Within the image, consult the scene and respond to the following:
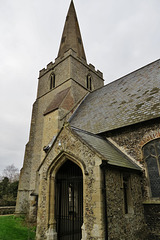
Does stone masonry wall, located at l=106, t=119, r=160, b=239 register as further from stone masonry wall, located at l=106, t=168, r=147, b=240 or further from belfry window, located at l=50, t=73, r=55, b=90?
belfry window, located at l=50, t=73, r=55, b=90

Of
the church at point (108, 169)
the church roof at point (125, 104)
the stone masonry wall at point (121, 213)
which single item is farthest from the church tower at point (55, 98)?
the stone masonry wall at point (121, 213)

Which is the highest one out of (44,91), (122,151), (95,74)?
(95,74)

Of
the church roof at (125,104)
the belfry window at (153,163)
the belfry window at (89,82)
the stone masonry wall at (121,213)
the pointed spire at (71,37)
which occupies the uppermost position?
the pointed spire at (71,37)

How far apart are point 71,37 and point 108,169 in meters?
21.6

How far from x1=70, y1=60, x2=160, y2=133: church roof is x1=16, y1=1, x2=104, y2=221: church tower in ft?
5.75

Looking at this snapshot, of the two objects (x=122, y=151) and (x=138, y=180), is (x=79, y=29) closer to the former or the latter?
(x=122, y=151)

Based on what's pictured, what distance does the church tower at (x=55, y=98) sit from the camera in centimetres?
1457

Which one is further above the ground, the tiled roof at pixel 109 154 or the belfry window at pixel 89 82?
the belfry window at pixel 89 82

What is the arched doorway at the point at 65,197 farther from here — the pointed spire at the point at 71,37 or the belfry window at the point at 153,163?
the pointed spire at the point at 71,37

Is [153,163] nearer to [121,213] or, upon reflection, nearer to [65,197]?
[121,213]

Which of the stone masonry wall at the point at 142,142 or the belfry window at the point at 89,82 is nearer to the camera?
the stone masonry wall at the point at 142,142

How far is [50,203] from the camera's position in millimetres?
7020

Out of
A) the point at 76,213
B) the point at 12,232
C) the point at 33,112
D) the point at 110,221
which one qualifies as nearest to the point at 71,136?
the point at 110,221

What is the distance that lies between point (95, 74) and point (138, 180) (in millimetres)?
17088
